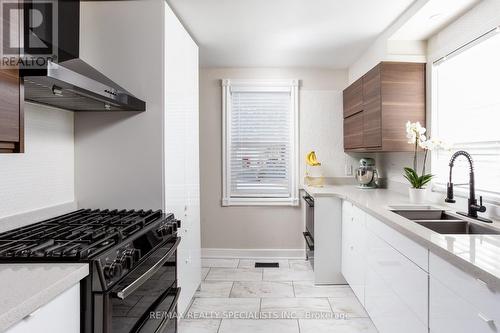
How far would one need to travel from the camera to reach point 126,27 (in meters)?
2.15

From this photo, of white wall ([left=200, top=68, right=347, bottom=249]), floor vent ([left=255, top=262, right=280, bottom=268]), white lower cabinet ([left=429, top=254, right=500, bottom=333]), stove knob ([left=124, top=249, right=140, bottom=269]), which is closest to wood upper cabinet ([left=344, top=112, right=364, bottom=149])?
white wall ([left=200, top=68, right=347, bottom=249])

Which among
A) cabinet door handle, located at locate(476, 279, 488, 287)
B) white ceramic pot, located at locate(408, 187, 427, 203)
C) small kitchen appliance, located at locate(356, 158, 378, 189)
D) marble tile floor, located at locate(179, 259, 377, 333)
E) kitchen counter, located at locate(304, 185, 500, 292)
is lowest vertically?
marble tile floor, located at locate(179, 259, 377, 333)

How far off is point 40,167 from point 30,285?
108cm

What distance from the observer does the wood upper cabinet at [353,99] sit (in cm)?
334

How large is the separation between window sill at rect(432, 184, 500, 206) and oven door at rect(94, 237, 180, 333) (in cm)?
203

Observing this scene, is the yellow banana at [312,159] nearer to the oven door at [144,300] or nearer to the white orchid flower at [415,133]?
the white orchid flower at [415,133]

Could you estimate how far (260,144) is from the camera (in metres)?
4.14

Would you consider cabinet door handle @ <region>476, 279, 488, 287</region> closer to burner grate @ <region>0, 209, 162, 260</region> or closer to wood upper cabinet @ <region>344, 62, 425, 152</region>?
burner grate @ <region>0, 209, 162, 260</region>

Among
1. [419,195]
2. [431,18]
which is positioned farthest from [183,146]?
[431,18]

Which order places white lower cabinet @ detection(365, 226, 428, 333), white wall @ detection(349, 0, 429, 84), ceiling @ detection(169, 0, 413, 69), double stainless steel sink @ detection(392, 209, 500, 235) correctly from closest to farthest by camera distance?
white lower cabinet @ detection(365, 226, 428, 333)
double stainless steel sink @ detection(392, 209, 500, 235)
ceiling @ detection(169, 0, 413, 69)
white wall @ detection(349, 0, 429, 84)

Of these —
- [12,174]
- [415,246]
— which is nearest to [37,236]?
[12,174]

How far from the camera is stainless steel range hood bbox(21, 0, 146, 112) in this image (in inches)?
47.4

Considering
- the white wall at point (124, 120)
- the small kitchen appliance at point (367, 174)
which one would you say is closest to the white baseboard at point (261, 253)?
the small kitchen appliance at point (367, 174)

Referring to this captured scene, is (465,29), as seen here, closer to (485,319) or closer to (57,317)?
(485,319)
